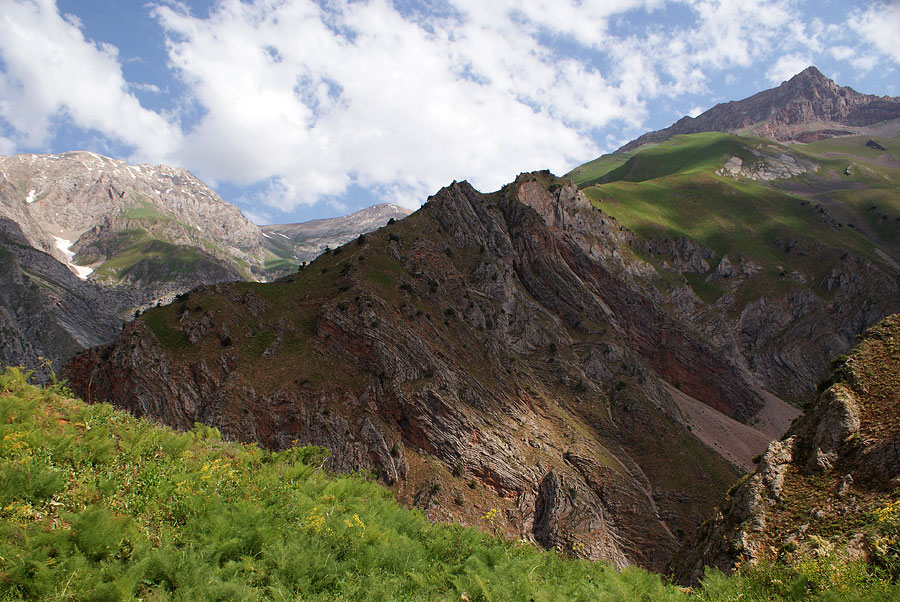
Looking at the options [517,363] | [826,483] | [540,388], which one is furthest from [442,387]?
[826,483]

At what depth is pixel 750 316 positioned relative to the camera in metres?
134

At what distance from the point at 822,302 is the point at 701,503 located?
10173cm

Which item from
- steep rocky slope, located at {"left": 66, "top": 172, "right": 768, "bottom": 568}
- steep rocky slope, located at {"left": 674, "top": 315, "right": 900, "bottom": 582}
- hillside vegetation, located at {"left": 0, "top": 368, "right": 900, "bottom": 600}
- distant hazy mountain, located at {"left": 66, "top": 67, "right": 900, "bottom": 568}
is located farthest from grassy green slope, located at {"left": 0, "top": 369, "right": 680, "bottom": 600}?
distant hazy mountain, located at {"left": 66, "top": 67, "right": 900, "bottom": 568}

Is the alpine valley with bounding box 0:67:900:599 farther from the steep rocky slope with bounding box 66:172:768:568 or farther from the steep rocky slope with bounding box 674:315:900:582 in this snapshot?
the steep rocky slope with bounding box 66:172:768:568

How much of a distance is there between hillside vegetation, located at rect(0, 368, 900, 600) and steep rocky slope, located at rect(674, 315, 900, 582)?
33.1 ft

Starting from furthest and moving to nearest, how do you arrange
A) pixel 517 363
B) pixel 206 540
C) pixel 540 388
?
pixel 517 363, pixel 540 388, pixel 206 540

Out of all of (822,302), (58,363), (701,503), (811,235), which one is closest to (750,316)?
(822,302)

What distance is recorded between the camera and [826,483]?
22672mm

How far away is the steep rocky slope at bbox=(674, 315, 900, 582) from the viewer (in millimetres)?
19484

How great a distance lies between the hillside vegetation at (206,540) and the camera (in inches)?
313

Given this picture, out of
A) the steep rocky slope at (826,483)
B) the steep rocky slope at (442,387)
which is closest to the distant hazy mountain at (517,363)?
the steep rocky slope at (442,387)

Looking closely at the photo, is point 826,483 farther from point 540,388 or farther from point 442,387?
point 540,388

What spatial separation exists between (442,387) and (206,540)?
51652mm

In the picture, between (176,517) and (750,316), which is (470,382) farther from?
(750,316)
